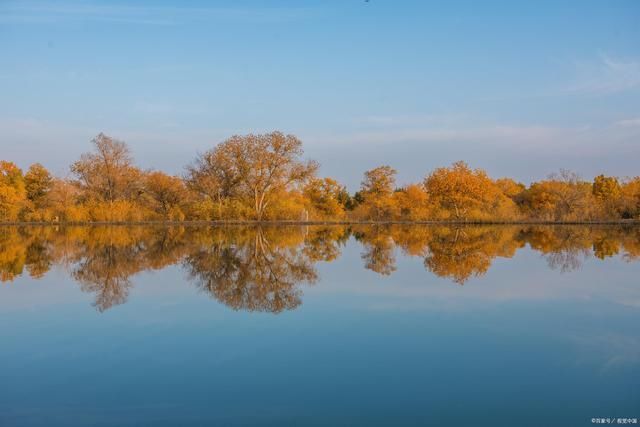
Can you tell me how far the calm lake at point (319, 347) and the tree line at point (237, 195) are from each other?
95.3ft

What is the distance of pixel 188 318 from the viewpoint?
7.20 m

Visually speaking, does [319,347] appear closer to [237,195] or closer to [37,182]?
[237,195]

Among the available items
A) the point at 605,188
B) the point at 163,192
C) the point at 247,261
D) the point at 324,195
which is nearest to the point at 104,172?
the point at 163,192

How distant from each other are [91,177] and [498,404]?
43.4 meters

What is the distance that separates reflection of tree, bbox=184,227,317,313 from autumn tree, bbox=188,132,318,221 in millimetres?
22975

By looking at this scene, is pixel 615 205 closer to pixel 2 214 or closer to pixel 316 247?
pixel 316 247

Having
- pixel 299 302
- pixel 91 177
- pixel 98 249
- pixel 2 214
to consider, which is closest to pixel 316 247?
pixel 98 249

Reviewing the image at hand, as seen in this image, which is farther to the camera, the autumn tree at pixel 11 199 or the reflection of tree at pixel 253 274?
the autumn tree at pixel 11 199

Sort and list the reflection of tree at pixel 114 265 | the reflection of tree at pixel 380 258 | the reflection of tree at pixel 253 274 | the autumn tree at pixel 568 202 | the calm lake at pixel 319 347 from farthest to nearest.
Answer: the autumn tree at pixel 568 202 → the reflection of tree at pixel 380 258 → the reflection of tree at pixel 114 265 → the reflection of tree at pixel 253 274 → the calm lake at pixel 319 347

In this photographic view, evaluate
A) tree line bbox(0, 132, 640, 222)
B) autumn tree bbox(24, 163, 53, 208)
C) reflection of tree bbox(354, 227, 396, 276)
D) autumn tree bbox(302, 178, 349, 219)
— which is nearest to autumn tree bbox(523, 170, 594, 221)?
tree line bbox(0, 132, 640, 222)

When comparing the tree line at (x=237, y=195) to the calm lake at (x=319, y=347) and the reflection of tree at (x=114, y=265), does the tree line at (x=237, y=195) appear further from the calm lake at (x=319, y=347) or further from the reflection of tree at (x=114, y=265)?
the calm lake at (x=319, y=347)

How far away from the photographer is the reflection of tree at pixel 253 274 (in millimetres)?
8352

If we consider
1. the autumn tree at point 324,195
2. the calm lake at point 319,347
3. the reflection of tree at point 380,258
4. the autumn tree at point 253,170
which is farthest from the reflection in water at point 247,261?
the autumn tree at point 324,195

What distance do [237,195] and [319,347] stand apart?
3767cm
